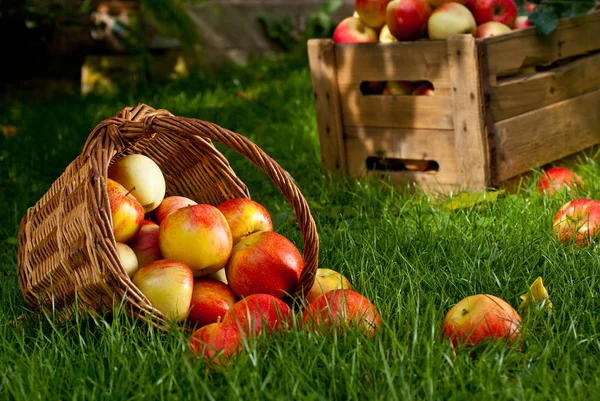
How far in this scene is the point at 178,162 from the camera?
2.34 metres

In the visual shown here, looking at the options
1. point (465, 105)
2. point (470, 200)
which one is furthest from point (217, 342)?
point (465, 105)

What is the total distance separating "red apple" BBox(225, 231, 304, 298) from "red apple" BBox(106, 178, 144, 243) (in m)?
0.25

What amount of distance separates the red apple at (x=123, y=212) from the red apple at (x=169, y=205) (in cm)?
15

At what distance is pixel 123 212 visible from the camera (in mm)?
1928

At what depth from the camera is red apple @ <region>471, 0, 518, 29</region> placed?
10.3 ft

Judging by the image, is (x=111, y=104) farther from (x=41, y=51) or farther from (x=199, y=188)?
(x=199, y=188)

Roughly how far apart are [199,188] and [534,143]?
1.43 metres

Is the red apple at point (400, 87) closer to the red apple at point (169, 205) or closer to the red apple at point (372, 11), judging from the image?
the red apple at point (372, 11)

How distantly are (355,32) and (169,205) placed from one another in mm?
1450

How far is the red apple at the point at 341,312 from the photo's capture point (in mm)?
1696

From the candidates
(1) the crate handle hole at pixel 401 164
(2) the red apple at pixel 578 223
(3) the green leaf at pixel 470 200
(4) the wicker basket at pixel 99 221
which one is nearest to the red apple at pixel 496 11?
(1) the crate handle hole at pixel 401 164

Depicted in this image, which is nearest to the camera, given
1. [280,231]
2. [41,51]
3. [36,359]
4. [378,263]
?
[36,359]

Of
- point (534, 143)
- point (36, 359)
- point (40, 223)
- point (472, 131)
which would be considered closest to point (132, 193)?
point (40, 223)

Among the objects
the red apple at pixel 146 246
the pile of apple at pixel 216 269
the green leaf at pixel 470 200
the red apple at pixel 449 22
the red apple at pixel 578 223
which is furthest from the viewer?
the red apple at pixel 449 22
